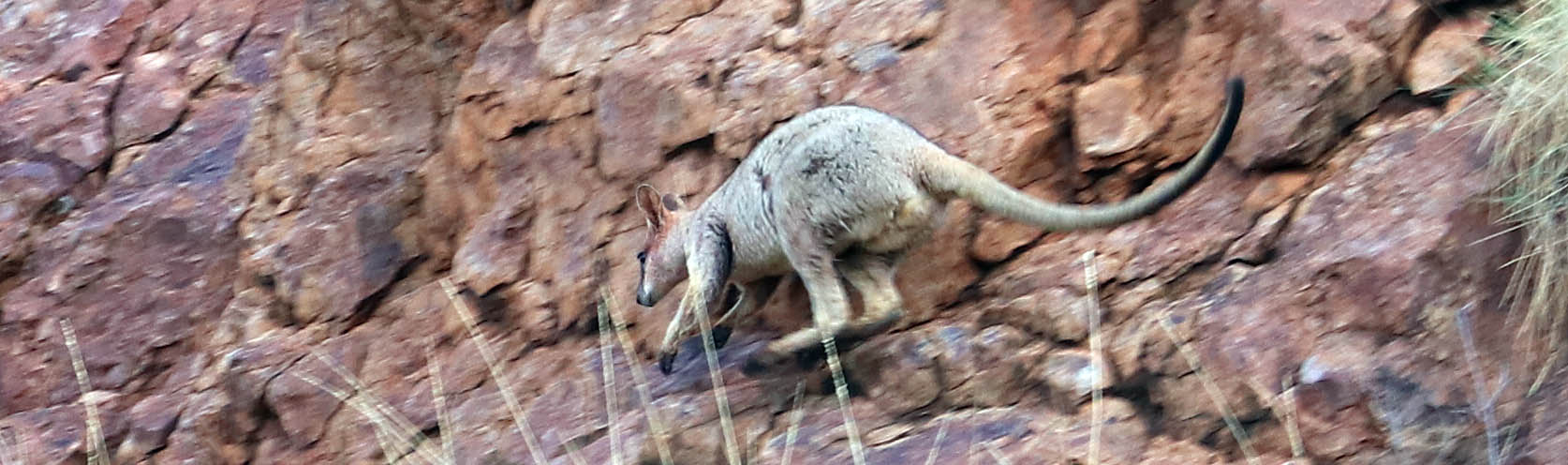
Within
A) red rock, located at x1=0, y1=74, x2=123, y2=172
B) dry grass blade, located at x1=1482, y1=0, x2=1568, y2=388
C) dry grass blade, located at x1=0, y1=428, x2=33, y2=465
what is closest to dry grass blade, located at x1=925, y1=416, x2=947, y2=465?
dry grass blade, located at x1=1482, y1=0, x2=1568, y2=388

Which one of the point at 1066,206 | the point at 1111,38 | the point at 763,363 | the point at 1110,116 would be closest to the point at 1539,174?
the point at 1066,206

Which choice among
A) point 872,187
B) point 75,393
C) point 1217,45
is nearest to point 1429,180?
point 1217,45

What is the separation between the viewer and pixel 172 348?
6598 mm

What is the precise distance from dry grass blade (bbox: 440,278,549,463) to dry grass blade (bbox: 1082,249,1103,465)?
5.31 feet

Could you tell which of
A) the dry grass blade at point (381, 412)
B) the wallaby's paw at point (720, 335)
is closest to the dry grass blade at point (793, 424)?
the wallaby's paw at point (720, 335)

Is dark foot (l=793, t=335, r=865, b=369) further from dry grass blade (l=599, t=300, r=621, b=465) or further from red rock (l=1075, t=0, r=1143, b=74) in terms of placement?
red rock (l=1075, t=0, r=1143, b=74)

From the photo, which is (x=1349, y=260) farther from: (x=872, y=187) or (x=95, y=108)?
(x=95, y=108)

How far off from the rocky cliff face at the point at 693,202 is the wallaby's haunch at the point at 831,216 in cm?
18

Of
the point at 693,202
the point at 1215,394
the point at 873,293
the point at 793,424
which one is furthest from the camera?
the point at 693,202

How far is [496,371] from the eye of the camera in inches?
216

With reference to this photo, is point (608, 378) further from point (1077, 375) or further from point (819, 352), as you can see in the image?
point (1077, 375)

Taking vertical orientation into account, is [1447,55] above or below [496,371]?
above

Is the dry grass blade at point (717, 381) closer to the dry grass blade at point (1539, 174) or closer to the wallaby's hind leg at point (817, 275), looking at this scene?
the wallaby's hind leg at point (817, 275)

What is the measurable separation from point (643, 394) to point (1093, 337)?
4.64 ft
